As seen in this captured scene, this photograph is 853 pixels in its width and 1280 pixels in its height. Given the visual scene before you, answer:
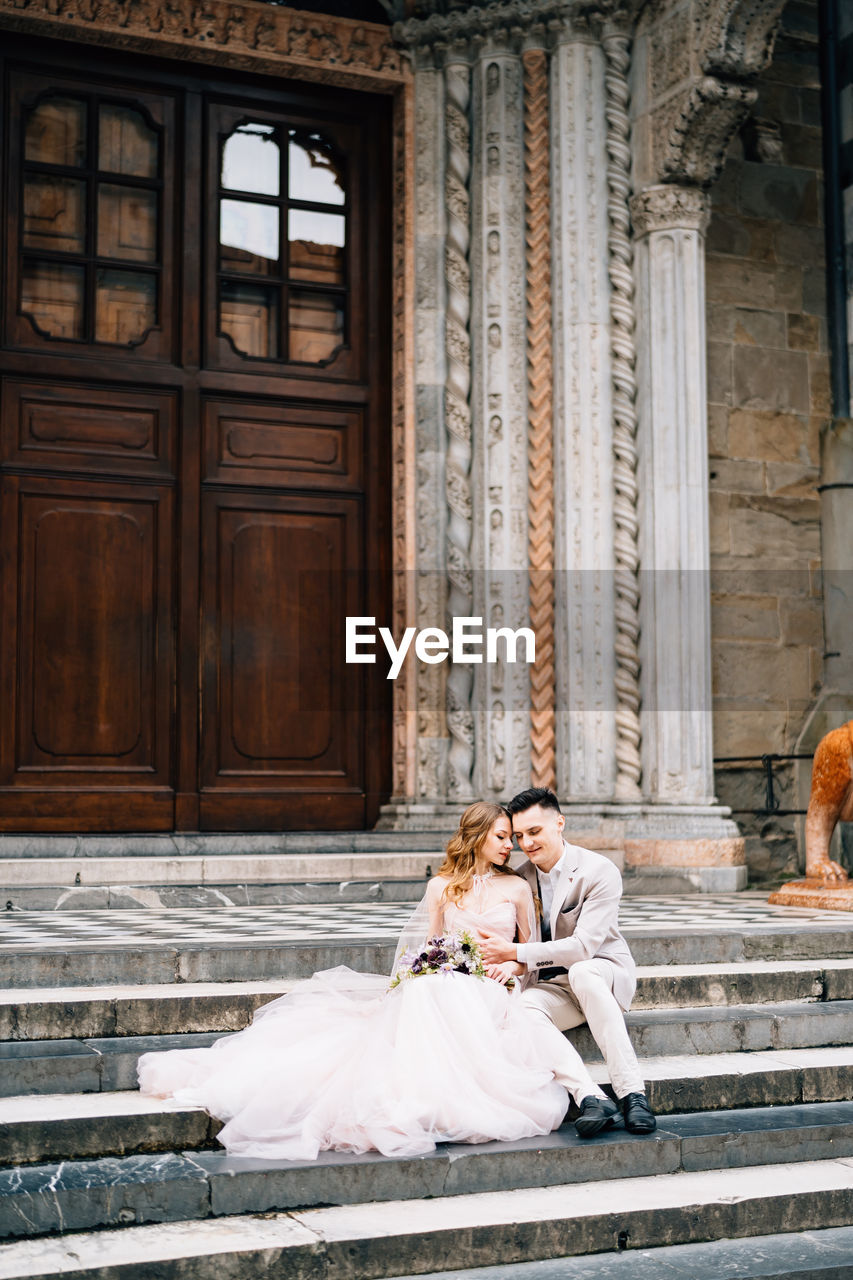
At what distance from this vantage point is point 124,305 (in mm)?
10008

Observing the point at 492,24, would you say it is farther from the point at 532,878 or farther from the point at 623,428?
the point at 532,878

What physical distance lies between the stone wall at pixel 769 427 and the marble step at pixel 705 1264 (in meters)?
6.33

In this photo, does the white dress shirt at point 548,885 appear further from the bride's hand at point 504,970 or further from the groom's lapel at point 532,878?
the bride's hand at point 504,970

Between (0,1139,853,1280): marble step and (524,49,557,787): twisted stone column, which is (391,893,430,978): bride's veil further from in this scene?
(524,49,557,787): twisted stone column

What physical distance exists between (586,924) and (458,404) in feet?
18.9

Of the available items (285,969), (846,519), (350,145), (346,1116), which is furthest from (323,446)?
(346,1116)

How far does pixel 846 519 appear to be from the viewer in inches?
427

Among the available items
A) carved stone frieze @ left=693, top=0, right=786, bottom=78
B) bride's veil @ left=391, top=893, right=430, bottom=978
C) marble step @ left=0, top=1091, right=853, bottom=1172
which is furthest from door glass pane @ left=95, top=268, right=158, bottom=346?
marble step @ left=0, top=1091, right=853, bottom=1172

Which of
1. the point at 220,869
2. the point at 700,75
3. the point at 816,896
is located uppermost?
the point at 700,75

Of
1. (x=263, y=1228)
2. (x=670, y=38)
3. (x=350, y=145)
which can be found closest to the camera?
(x=263, y=1228)

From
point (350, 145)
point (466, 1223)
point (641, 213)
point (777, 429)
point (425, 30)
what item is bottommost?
point (466, 1223)

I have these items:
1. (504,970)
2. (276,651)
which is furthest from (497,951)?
(276,651)

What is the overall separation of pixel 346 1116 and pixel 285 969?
145 cm

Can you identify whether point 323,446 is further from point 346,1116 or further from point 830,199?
point 346,1116
